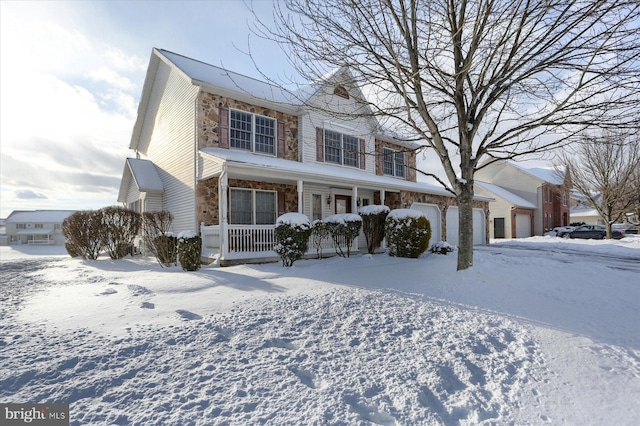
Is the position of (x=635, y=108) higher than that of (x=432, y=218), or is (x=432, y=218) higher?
(x=635, y=108)

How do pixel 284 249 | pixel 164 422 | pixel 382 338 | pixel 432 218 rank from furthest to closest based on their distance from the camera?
pixel 432 218 → pixel 284 249 → pixel 382 338 → pixel 164 422

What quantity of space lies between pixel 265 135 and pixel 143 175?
585cm

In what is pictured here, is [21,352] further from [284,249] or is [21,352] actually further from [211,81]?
[211,81]

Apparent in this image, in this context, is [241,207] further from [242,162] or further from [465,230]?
[465,230]

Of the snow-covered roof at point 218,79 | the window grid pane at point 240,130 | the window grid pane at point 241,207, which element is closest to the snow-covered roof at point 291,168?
the window grid pane at point 240,130

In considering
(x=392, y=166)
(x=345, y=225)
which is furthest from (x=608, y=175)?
(x=345, y=225)

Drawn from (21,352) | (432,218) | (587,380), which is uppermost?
(432,218)

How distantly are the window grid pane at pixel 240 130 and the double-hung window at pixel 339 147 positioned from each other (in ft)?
11.3

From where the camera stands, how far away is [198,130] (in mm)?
10508

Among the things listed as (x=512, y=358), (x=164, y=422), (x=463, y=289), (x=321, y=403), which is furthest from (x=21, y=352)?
(x=463, y=289)

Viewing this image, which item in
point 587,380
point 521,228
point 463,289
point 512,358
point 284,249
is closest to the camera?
point 587,380

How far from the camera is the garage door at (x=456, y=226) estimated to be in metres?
16.0

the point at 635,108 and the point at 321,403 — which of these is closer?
the point at 321,403

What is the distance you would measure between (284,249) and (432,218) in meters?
9.44
